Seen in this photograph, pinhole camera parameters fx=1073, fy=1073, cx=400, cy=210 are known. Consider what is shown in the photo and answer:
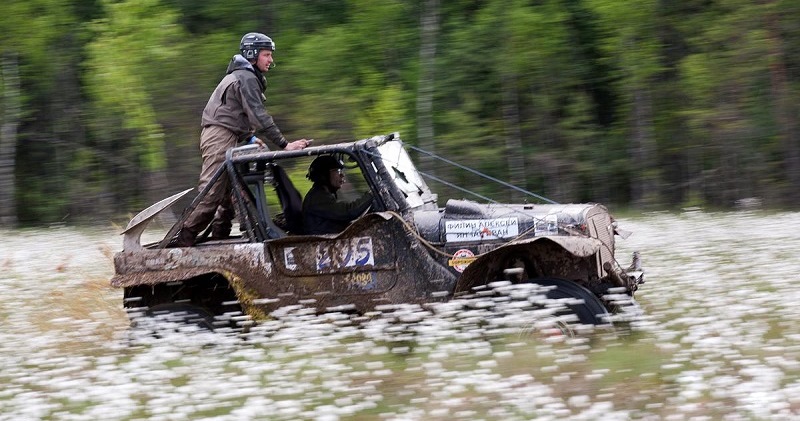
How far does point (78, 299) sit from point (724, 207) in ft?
51.1

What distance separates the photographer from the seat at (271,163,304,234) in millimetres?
8570

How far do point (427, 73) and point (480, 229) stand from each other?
57.5ft

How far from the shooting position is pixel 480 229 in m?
8.07

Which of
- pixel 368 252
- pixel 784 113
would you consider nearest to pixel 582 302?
pixel 368 252

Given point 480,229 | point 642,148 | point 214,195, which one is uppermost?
point 214,195

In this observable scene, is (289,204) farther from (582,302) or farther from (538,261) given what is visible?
(582,302)

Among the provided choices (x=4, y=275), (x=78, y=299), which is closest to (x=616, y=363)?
(x=78, y=299)

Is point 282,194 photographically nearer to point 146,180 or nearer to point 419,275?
point 419,275

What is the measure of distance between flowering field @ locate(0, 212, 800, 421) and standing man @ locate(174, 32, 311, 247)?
3.37ft

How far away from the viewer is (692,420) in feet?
18.3

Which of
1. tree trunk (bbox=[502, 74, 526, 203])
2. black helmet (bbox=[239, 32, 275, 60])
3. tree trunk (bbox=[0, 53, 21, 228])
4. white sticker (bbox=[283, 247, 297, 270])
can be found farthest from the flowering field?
tree trunk (bbox=[0, 53, 21, 228])

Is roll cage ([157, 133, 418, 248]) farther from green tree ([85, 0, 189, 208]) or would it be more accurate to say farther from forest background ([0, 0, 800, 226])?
green tree ([85, 0, 189, 208])

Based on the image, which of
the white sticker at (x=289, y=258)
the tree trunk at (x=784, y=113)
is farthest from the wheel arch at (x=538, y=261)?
the tree trunk at (x=784, y=113)

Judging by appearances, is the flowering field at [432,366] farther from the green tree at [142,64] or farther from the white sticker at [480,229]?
the green tree at [142,64]
